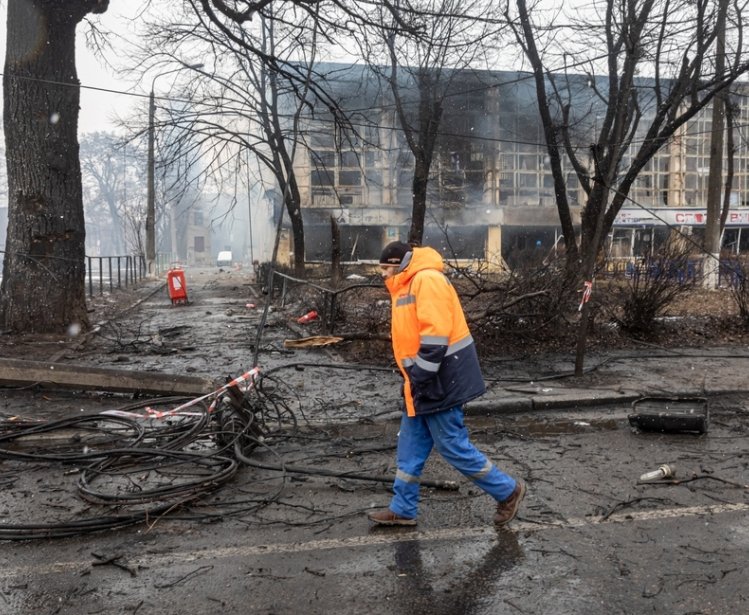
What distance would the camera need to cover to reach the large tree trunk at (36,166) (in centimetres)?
1042

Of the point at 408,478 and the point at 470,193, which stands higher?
the point at 470,193

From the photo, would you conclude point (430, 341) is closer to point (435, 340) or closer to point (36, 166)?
point (435, 340)

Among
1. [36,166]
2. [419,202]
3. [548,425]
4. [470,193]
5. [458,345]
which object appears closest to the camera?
[458,345]

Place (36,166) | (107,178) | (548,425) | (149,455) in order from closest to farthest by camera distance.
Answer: (149,455) < (548,425) < (36,166) < (107,178)

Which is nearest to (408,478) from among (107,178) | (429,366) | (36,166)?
(429,366)

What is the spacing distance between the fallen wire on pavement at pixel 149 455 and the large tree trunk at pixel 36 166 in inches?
205

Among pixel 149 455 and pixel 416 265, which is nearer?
pixel 416 265

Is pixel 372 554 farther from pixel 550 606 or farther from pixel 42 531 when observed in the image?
pixel 42 531

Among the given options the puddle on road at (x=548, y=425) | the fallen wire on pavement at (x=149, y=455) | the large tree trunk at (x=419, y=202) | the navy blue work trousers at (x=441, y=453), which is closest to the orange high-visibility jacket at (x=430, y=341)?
the navy blue work trousers at (x=441, y=453)

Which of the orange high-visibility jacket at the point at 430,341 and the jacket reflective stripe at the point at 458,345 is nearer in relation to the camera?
the orange high-visibility jacket at the point at 430,341

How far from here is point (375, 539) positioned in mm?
3760

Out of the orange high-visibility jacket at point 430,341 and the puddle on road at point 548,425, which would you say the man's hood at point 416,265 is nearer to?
the orange high-visibility jacket at point 430,341

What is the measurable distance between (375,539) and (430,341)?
117 cm

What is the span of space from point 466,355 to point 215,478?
1.91m
